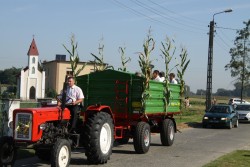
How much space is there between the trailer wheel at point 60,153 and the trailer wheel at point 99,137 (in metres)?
0.90

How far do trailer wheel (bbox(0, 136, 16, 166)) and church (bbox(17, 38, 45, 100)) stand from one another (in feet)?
229

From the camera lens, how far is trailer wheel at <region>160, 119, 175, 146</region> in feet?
48.2

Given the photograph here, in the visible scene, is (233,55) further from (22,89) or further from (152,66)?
(22,89)

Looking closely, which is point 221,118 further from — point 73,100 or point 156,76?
point 73,100

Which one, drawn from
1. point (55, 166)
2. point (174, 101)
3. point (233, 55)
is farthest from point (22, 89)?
point (55, 166)

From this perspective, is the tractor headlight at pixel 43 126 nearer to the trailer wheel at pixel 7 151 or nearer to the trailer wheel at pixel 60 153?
the trailer wheel at pixel 60 153

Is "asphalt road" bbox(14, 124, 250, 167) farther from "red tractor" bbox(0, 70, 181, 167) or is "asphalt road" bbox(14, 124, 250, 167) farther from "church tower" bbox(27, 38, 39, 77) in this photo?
"church tower" bbox(27, 38, 39, 77)

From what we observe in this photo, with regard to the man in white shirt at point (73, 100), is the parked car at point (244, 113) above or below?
below

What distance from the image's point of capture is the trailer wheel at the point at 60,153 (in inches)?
348

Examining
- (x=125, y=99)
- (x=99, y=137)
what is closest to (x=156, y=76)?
(x=125, y=99)

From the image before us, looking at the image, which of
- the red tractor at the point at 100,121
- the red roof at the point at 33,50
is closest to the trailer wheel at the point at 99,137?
the red tractor at the point at 100,121

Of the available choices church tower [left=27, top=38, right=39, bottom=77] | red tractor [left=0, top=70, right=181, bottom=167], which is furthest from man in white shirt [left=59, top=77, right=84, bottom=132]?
church tower [left=27, top=38, right=39, bottom=77]

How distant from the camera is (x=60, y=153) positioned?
9.07 metres

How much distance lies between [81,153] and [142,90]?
2.46m
